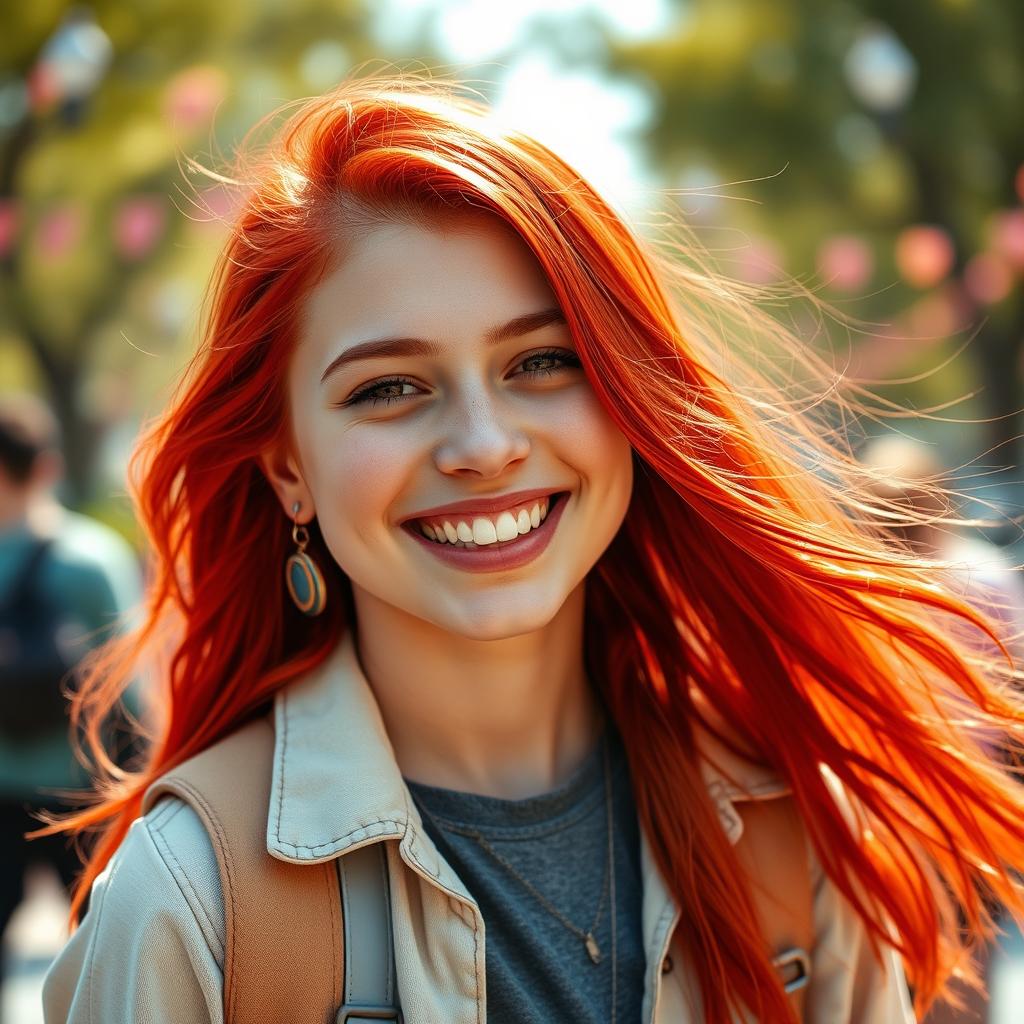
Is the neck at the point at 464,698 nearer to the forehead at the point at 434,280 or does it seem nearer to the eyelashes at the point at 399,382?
the eyelashes at the point at 399,382

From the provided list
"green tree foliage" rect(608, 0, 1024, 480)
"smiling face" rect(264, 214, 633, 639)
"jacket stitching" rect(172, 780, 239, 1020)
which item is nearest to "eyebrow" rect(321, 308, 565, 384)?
"smiling face" rect(264, 214, 633, 639)

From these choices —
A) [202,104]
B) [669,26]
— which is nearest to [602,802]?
[202,104]

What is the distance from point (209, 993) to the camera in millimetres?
1626

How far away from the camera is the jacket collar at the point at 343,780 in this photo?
1.76 metres

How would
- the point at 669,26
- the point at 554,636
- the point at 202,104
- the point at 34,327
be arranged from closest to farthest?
the point at 554,636
the point at 202,104
the point at 669,26
the point at 34,327

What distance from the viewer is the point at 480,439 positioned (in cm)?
176

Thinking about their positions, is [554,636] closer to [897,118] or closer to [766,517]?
[766,517]

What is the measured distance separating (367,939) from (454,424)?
735 mm

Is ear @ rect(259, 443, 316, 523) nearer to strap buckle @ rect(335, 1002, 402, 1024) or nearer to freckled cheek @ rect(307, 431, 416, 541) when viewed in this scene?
freckled cheek @ rect(307, 431, 416, 541)

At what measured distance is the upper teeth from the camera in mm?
1822

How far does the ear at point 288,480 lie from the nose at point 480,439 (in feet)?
1.03

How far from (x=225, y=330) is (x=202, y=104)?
13.5m

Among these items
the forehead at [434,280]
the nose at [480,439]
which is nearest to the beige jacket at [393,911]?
the nose at [480,439]

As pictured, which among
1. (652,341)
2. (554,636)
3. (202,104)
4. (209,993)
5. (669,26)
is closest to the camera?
(209,993)
